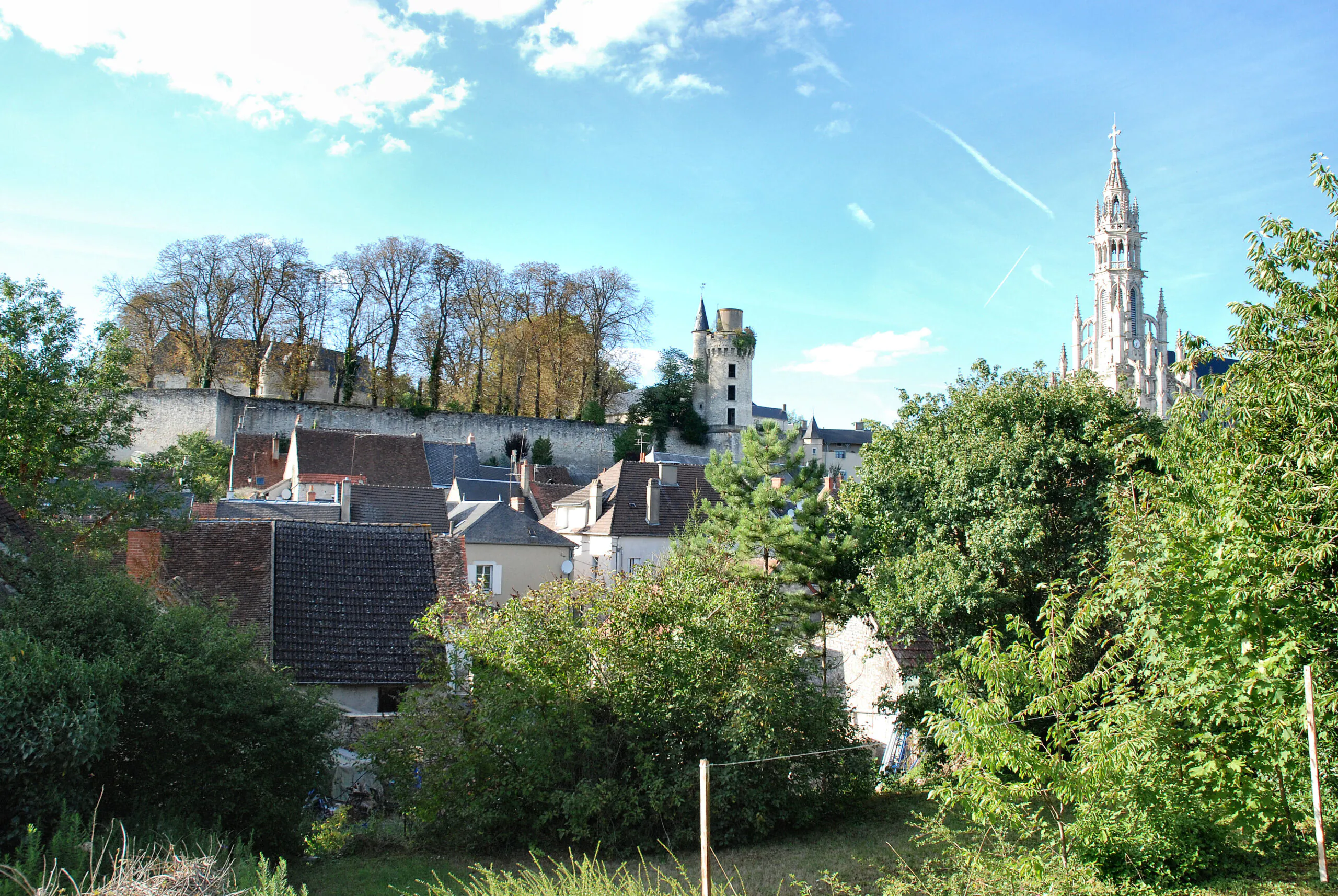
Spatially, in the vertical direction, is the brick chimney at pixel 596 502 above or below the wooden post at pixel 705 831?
above

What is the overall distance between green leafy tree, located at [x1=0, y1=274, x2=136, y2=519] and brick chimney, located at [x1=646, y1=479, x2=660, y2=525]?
635 inches

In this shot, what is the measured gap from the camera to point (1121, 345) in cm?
6525

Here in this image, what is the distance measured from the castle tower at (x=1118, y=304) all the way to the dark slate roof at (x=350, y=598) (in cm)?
6032

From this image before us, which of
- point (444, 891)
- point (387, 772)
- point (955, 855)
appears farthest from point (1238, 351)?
point (387, 772)

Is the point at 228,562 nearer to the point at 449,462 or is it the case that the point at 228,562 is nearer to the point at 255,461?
the point at 449,462

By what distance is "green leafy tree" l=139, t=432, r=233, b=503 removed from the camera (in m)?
16.9

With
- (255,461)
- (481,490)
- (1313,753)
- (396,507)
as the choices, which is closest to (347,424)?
(255,461)

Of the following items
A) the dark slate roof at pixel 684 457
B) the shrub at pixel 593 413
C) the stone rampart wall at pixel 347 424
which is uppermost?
the shrub at pixel 593 413

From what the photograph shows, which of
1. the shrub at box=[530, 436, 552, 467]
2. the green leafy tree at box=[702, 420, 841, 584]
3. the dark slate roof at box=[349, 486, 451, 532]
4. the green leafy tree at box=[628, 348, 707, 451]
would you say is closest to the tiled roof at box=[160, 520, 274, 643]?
the green leafy tree at box=[702, 420, 841, 584]

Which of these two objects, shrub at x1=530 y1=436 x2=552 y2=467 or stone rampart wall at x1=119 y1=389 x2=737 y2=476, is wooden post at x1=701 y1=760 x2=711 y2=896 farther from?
shrub at x1=530 y1=436 x2=552 y2=467

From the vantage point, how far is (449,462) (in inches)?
1623

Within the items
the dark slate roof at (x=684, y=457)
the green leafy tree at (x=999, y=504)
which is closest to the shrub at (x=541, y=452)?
the dark slate roof at (x=684, y=457)

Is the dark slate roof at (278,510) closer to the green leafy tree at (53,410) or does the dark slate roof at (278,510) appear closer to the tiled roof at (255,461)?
the green leafy tree at (53,410)

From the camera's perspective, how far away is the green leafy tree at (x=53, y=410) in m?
14.6
